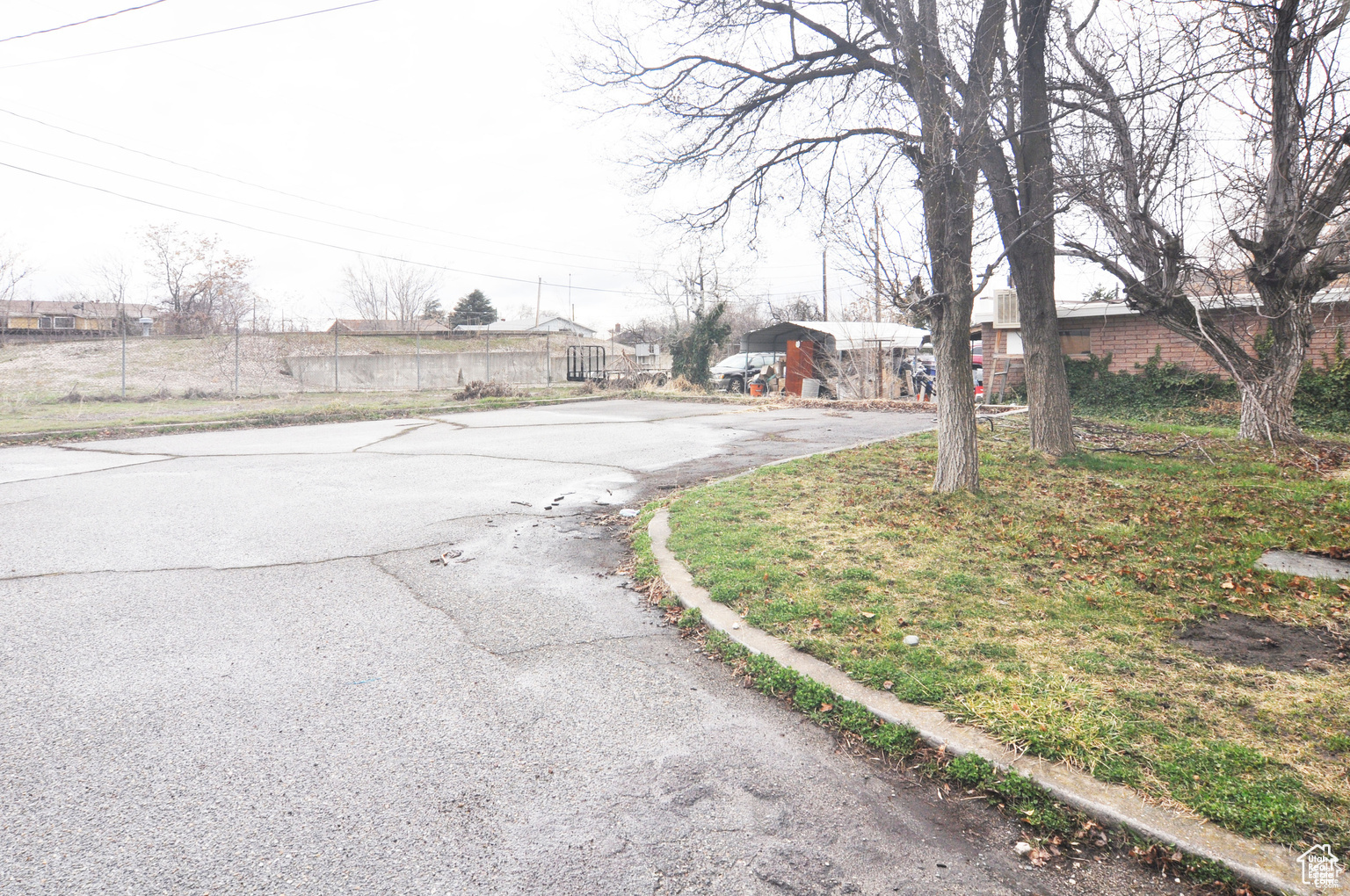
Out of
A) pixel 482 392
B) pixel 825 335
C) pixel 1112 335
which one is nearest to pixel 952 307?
pixel 1112 335

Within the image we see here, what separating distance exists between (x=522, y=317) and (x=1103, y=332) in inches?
3177

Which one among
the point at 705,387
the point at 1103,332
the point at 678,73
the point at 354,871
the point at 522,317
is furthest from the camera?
the point at 522,317

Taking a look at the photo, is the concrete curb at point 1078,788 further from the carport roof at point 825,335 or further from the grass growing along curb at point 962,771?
the carport roof at point 825,335

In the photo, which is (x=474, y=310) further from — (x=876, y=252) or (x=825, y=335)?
(x=876, y=252)

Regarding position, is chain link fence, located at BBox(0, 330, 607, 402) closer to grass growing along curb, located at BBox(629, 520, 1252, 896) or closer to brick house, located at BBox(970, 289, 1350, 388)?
brick house, located at BBox(970, 289, 1350, 388)

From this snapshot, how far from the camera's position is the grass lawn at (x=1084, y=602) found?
2758 mm

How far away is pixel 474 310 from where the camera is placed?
7225 centimetres

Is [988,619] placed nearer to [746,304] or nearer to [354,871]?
[354,871]

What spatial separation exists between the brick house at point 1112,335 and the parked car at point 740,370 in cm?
940

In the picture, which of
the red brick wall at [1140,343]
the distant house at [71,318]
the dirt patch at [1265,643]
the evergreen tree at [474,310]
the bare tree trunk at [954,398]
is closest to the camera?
the dirt patch at [1265,643]

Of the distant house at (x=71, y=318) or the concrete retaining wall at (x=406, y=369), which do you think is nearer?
the concrete retaining wall at (x=406, y=369)

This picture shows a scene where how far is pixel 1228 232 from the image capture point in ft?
28.3

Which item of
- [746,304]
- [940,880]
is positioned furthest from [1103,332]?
[746,304]

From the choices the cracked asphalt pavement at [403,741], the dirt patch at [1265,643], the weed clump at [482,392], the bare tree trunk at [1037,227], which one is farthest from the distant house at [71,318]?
the dirt patch at [1265,643]
